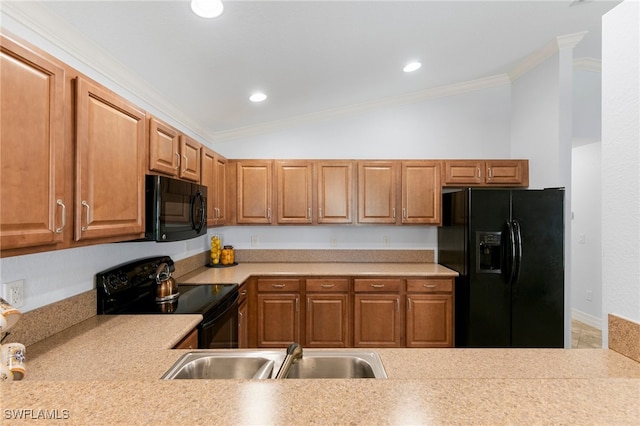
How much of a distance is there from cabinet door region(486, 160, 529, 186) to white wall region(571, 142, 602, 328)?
58.0 inches

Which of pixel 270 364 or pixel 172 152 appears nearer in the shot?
pixel 270 364

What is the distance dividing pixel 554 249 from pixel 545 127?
129 cm

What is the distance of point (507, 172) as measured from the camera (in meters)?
3.46

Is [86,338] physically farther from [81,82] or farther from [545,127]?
[545,127]

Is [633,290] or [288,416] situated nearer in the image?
[288,416]

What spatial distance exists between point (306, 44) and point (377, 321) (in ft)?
8.49

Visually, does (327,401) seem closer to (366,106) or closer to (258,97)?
(258,97)

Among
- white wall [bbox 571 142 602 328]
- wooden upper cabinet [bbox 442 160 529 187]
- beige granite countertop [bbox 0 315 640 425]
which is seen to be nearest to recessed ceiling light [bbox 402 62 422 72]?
wooden upper cabinet [bbox 442 160 529 187]

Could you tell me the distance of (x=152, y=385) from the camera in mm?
694

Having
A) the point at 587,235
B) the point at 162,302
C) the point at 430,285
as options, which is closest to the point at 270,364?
the point at 162,302

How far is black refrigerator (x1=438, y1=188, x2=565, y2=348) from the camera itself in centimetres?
290

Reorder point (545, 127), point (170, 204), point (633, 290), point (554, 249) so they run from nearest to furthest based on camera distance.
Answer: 1. point (633, 290)
2. point (170, 204)
3. point (554, 249)
4. point (545, 127)

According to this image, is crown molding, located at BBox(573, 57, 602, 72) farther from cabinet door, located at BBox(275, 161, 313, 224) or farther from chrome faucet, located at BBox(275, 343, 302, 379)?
chrome faucet, located at BBox(275, 343, 302, 379)

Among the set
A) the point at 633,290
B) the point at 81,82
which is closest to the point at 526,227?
the point at 633,290
